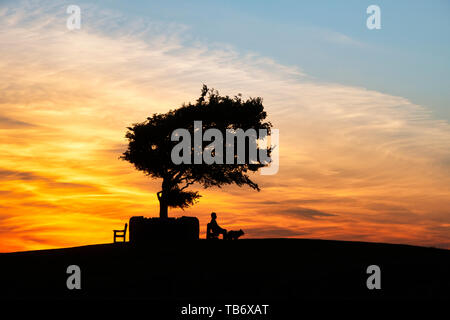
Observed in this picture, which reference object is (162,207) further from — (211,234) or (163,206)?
(211,234)

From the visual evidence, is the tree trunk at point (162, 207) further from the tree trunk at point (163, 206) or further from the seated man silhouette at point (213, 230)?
the seated man silhouette at point (213, 230)

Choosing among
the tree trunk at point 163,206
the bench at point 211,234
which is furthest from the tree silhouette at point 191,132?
the bench at point 211,234

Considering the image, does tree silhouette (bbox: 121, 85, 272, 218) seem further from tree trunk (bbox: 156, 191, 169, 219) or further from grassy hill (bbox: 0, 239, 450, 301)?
grassy hill (bbox: 0, 239, 450, 301)

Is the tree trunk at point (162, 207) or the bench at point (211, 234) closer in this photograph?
the bench at point (211, 234)

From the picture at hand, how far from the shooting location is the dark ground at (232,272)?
17.6 m

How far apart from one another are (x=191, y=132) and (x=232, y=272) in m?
20.5

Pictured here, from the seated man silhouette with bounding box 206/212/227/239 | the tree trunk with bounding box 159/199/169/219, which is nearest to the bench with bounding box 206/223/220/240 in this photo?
the seated man silhouette with bounding box 206/212/227/239

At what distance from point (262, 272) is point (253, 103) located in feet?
71.4

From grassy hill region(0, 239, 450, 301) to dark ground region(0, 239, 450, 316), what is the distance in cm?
3

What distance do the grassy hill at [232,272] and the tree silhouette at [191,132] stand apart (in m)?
11.7

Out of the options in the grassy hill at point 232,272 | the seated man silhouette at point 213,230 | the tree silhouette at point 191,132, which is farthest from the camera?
the tree silhouette at point 191,132

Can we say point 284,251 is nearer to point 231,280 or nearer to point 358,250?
point 358,250

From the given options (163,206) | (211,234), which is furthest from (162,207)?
(211,234)

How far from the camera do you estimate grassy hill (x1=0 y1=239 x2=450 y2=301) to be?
1777cm
